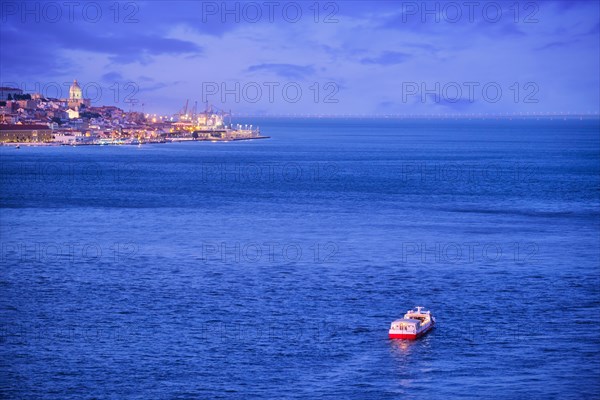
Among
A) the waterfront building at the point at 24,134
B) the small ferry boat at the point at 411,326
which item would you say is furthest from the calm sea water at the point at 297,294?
the waterfront building at the point at 24,134

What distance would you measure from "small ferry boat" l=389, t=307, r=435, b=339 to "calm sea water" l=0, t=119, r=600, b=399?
0.24 metres

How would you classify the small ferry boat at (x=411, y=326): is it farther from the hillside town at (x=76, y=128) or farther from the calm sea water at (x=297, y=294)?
the hillside town at (x=76, y=128)

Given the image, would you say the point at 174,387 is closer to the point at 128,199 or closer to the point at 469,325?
the point at 469,325

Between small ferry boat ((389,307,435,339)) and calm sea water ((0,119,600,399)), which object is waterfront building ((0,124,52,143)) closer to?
calm sea water ((0,119,600,399))

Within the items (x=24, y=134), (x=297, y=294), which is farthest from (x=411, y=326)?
(x=24, y=134)

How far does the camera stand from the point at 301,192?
58812 millimetres

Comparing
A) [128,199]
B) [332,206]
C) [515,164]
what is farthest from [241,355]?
[515,164]

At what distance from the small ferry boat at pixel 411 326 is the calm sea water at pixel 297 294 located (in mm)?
241

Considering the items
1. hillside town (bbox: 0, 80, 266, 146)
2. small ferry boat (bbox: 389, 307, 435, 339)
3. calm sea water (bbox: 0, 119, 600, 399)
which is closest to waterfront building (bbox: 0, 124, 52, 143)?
hillside town (bbox: 0, 80, 266, 146)

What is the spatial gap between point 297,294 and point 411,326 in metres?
5.67

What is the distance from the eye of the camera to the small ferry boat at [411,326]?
21703 mm

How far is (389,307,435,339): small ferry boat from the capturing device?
21.7 meters

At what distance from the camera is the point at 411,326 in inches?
853

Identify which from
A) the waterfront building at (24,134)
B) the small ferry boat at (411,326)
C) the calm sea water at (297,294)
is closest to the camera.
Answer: the calm sea water at (297,294)
